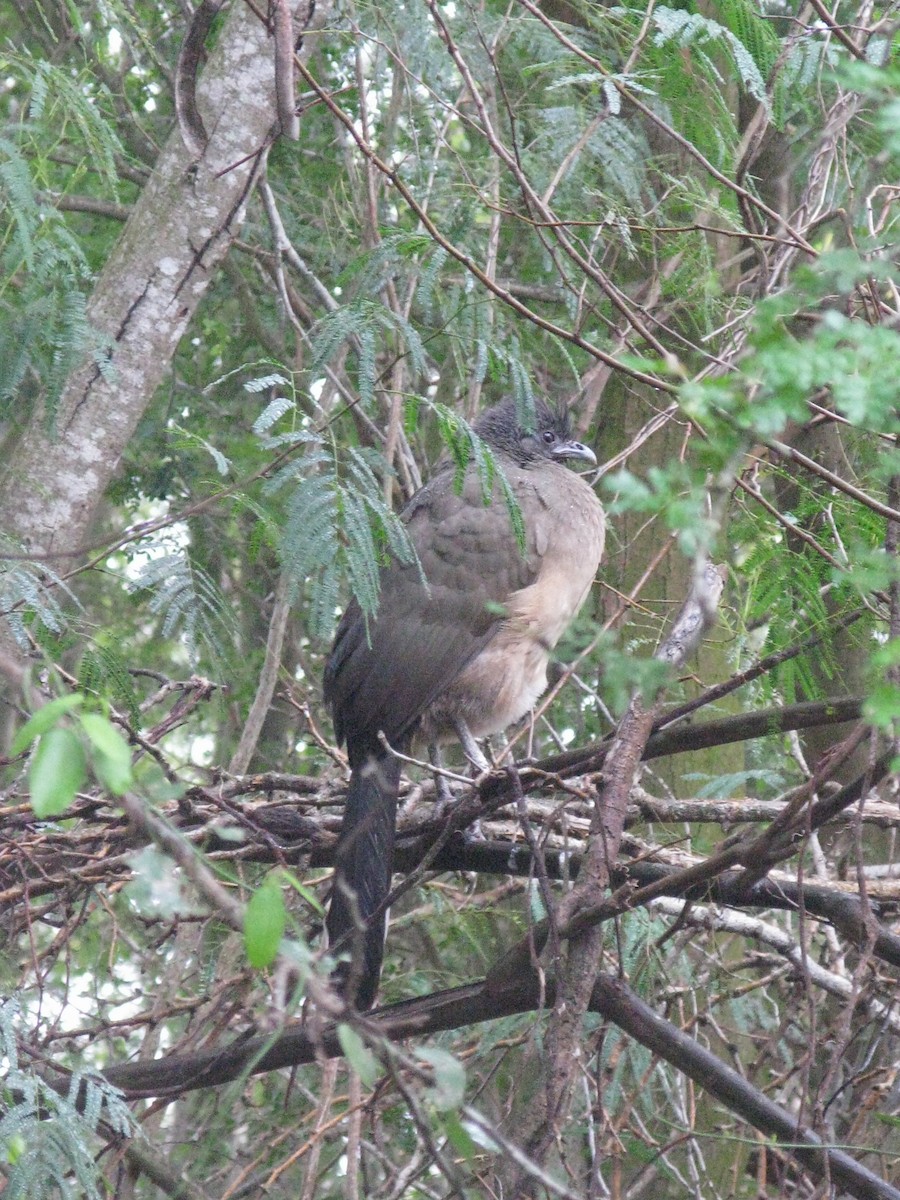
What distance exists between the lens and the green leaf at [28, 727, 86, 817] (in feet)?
4.88

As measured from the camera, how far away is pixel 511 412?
211 inches

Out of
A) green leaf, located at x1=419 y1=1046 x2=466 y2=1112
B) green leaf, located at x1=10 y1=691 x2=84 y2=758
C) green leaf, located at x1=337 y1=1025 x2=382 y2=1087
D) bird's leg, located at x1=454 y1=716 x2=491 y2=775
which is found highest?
green leaf, located at x1=10 y1=691 x2=84 y2=758

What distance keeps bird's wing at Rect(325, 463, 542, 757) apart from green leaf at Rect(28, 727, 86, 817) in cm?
291

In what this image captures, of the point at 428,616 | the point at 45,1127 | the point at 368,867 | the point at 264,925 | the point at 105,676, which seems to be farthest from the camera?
the point at 428,616

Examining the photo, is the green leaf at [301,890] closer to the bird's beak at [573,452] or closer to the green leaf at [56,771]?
the green leaf at [56,771]

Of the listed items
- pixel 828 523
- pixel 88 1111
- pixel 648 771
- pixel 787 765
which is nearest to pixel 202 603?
pixel 88 1111

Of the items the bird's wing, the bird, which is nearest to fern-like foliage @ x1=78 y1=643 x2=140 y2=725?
the bird

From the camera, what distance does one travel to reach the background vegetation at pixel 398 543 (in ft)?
7.48

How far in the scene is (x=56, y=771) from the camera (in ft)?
4.90

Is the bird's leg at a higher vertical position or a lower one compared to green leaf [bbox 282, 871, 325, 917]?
lower

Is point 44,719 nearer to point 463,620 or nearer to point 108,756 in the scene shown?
point 108,756

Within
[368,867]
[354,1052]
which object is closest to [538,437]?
[368,867]

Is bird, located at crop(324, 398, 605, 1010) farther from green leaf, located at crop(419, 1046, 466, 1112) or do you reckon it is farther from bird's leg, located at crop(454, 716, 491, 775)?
green leaf, located at crop(419, 1046, 466, 1112)

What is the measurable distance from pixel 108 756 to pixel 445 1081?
574 millimetres
